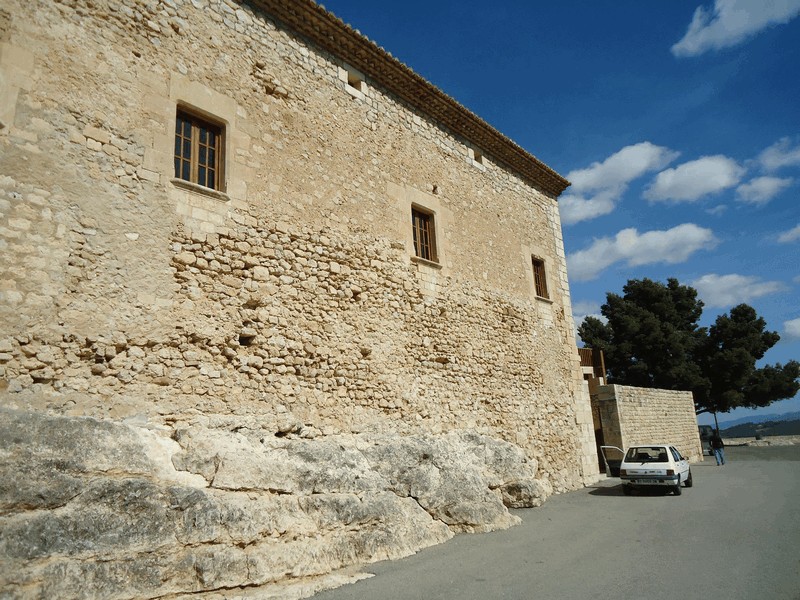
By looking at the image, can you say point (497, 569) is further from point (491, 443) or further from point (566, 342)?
point (566, 342)

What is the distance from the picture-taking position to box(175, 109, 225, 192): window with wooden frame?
21.4 feet

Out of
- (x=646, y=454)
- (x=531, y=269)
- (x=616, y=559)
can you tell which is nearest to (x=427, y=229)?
(x=531, y=269)

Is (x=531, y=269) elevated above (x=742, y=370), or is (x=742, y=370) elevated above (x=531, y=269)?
(x=531, y=269)

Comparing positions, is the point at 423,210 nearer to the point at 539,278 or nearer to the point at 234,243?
the point at 234,243

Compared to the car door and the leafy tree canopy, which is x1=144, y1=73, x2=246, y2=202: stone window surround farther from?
the leafy tree canopy

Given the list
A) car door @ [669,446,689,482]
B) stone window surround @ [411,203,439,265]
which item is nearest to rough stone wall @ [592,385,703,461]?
car door @ [669,446,689,482]

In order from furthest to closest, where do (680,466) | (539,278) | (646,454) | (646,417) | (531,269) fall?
(646,417) → (539,278) → (531,269) → (646,454) → (680,466)

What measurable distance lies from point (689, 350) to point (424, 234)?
29714 mm

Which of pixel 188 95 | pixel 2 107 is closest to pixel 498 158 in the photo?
pixel 188 95

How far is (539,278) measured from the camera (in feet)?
42.8

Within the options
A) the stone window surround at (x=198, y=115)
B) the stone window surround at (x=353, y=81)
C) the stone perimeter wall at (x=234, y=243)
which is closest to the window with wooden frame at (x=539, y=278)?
the stone perimeter wall at (x=234, y=243)

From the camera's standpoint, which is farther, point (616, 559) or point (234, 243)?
point (234, 243)

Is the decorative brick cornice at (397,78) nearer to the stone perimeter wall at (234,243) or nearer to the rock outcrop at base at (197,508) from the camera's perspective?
the stone perimeter wall at (234,243)

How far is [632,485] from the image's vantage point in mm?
11492
